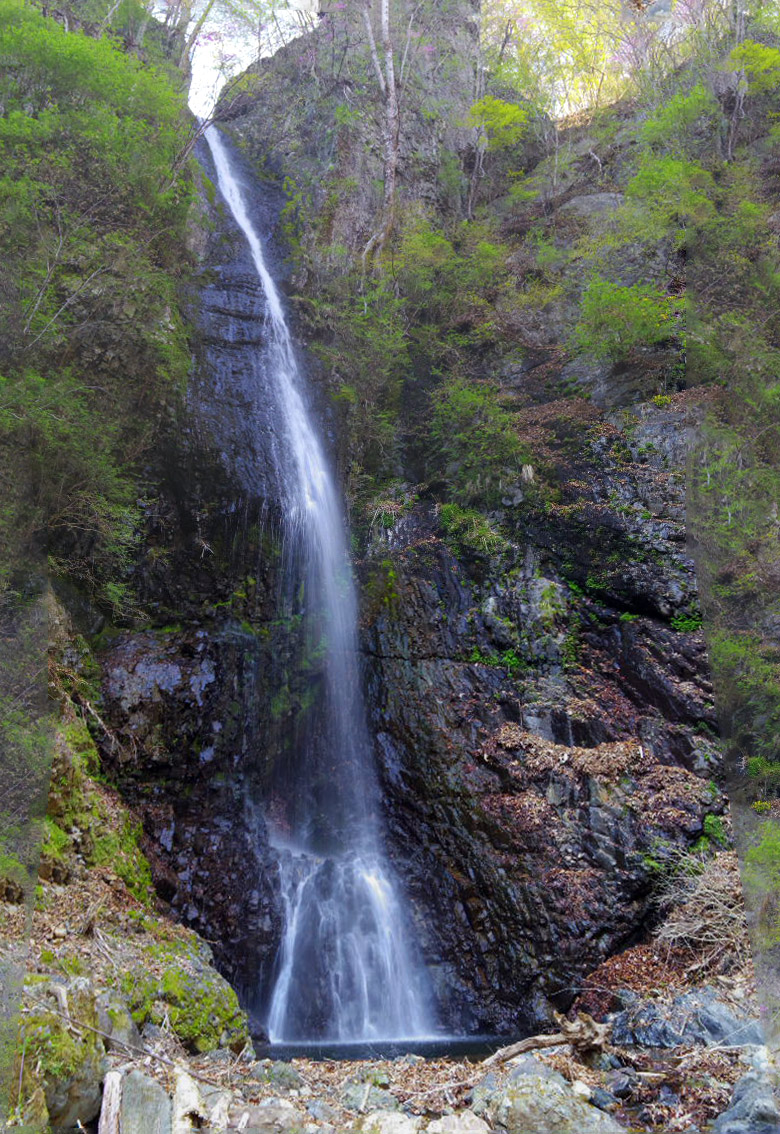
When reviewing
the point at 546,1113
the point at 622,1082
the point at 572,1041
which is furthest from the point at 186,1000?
the point at 622,1082

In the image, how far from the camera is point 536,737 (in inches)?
309

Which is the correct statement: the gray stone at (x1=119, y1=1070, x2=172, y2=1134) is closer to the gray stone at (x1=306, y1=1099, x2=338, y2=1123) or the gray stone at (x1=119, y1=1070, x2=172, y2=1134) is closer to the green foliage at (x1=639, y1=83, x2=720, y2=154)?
the gray stone at (x1=306, y1=1099, x2=338, y2=1123)

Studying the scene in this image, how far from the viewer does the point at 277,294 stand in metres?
12.2

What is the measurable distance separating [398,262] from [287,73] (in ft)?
25.2

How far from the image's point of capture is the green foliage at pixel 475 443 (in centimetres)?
1020

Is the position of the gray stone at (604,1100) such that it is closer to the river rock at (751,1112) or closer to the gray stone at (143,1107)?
the river rock at (751,1112)

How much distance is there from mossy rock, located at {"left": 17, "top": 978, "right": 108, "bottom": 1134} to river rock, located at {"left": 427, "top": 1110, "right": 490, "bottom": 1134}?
188 centimetres

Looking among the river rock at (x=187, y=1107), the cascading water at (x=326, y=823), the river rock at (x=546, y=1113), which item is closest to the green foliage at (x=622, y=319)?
the cascading water at (x=326, y=823)

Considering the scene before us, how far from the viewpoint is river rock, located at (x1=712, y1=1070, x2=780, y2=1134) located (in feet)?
11.9

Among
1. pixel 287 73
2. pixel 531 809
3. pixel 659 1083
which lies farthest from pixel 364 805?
pixel 287 73

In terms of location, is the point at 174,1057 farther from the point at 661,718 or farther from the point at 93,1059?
the point at 661,718

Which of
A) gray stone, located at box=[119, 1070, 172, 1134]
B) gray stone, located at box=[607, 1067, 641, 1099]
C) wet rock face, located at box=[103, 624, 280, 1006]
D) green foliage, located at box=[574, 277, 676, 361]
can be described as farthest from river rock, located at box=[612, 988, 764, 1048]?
green foliage, located at box=[574, 277, 676, 361]

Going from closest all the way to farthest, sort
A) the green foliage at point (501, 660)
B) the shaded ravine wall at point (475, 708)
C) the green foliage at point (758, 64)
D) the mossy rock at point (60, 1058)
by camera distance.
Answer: the mossy rock at point (60, 1058)
the shaded ravine wall at point (475, 708)
the green foliage at point (501, 660)
the green foliage at point (758, 64)

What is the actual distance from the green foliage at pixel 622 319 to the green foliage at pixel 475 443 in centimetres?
180
